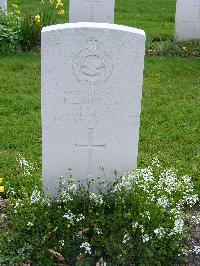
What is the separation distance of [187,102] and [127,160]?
3.18 m

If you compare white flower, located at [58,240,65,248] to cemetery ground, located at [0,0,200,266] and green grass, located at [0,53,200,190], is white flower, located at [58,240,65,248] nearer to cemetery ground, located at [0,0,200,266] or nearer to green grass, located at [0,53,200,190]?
cemetery ground, located at [0,0,200,266]

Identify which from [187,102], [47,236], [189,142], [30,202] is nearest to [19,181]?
[30,202]

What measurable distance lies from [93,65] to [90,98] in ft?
0.84

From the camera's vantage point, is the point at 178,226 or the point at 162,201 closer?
the point at 178,226

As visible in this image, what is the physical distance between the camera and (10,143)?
5996mm

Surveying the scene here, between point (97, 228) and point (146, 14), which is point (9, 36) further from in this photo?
point (97, 228)

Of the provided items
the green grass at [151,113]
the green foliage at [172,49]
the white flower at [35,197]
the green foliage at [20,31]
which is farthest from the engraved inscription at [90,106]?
the green foliage at [172,49]

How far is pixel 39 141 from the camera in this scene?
6117 mm

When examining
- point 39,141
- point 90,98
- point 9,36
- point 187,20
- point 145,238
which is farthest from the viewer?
point 187,20

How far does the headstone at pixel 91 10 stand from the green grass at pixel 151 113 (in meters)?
1.32

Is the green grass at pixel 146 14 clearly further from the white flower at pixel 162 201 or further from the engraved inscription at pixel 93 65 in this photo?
the white flower at pixel 162 201

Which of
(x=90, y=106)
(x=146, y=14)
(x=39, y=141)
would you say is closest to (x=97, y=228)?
(x=90, y=106)

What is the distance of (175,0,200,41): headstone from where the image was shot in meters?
9.84

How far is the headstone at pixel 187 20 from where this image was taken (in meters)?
9.84
